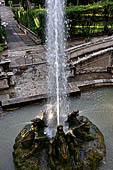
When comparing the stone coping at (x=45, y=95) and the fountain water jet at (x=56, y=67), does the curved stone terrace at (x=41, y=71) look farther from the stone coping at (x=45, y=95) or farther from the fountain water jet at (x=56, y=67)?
the fountain water jet at (x=56, y=67)

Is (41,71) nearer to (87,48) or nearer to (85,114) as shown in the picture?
(87,48)

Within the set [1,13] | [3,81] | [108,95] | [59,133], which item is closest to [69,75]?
[108,95]

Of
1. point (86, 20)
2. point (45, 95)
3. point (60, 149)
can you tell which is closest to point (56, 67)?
point (45, 95)

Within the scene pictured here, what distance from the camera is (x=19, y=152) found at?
40.9 ft

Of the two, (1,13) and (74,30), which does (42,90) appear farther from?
(1,13)

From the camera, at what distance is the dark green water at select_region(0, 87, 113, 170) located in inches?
510

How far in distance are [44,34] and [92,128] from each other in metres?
24.0

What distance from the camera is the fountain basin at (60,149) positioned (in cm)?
1147

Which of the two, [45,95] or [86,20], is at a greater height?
[86,20]

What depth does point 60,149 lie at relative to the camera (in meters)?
11.4

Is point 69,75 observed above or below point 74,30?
below

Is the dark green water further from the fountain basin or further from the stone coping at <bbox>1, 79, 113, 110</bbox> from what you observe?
the fountain basin

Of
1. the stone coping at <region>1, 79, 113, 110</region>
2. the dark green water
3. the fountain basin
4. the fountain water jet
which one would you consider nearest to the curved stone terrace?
the stone coping at <region>1, 79, 113, 110</region>

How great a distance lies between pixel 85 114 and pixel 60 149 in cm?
581
